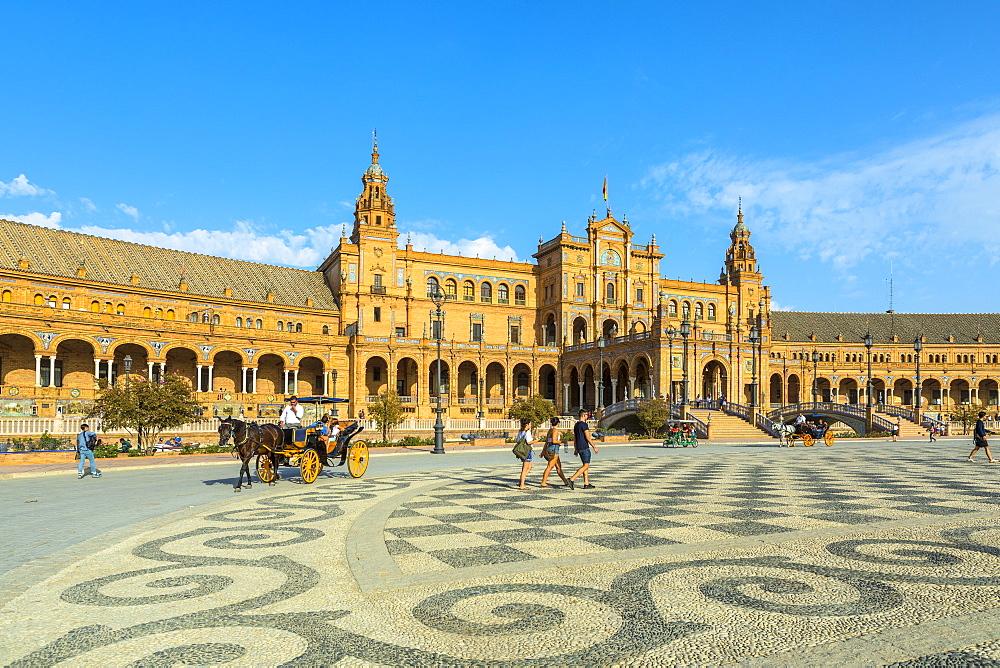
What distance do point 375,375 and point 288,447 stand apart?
2005 inches

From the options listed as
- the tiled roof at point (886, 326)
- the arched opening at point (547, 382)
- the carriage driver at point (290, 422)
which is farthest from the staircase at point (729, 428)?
the tiled roof at point (886, 326)

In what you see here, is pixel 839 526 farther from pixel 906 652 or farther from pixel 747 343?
pixel 747 343

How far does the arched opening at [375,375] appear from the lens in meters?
66.2

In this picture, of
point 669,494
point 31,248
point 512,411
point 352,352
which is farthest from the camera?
point 352,352

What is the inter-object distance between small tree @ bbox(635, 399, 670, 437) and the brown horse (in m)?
32.9

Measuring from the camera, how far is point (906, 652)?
486 cm

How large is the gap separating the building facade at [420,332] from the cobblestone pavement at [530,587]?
36.8 metres

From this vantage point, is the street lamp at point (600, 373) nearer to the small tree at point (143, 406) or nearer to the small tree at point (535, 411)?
the small tree at point (535, 411)

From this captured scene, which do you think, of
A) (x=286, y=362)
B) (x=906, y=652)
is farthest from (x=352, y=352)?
(x=906, y=652)

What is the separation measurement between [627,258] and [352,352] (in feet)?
103

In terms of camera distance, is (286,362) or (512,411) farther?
(286,362)

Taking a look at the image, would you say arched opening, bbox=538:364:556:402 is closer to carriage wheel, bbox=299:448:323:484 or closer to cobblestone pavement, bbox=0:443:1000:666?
carriage wheel, bbox=299:448:323:484

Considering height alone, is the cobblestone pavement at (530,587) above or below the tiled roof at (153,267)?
below

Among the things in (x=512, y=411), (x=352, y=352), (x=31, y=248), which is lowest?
(x=512, y=411)
